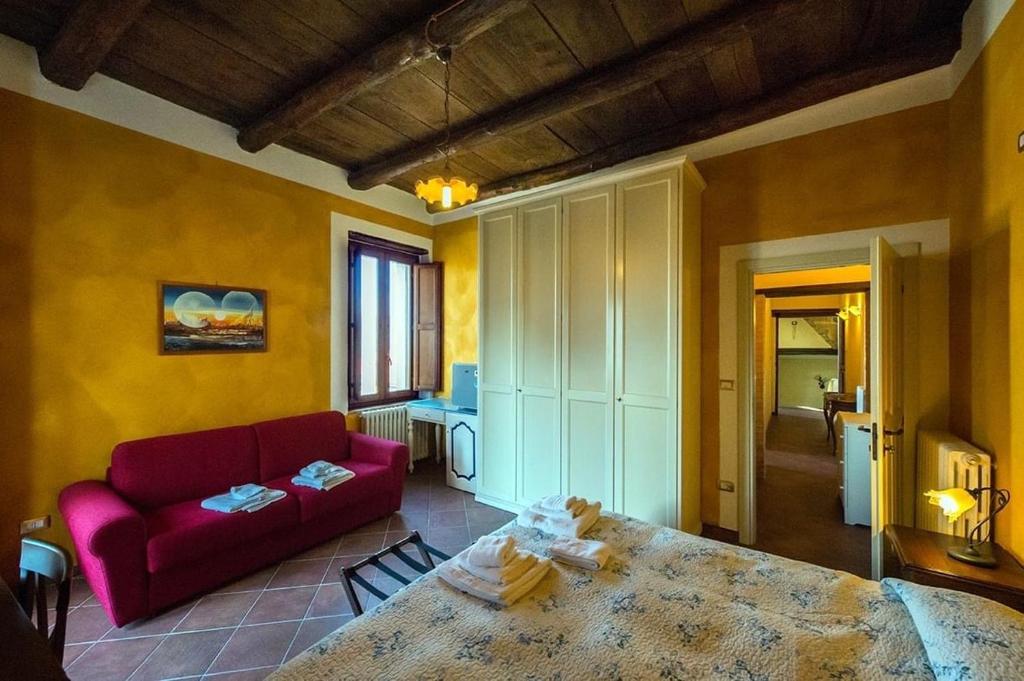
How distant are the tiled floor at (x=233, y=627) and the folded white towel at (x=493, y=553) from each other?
3.79ft

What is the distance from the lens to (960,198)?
2.29 metres

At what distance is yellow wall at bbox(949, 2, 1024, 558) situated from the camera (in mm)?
1699

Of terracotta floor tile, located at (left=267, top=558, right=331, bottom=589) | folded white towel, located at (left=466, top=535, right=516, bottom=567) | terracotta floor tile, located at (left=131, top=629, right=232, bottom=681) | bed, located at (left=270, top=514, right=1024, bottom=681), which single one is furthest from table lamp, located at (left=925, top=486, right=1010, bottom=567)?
terracotta floor tile, located at (left=131, top=629, right=232, bottom=681)

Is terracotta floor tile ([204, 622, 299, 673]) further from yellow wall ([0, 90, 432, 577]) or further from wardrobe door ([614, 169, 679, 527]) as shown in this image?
wardrobe door ([614, 169, 679, 527])

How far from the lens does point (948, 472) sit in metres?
2.00

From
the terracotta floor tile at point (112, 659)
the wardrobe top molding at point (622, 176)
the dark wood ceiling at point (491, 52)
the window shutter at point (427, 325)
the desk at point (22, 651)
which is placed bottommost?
the terracotta floor tile at point (112, 659)

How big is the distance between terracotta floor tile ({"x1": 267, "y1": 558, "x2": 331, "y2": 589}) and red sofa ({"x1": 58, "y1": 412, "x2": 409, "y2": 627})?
11 cm

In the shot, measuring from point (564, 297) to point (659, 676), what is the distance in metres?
2.52

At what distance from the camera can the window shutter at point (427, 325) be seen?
481 cm

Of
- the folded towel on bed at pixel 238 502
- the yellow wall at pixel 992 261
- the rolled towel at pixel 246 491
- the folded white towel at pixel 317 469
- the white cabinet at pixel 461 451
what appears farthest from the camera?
the white cabinet at pixel 461 451

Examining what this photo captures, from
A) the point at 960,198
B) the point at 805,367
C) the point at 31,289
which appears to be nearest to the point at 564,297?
the point at 960,198

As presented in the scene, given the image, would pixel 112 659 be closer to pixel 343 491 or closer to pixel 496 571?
pixel 343 491

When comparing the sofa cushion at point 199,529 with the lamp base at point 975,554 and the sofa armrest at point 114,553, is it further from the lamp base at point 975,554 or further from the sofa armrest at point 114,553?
the lamp base at point 975,554

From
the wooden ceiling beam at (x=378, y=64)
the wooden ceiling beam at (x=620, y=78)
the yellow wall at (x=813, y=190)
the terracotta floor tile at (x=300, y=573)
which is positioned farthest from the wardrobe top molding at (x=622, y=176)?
the terracotta floor tile at (x=300, y=573)
